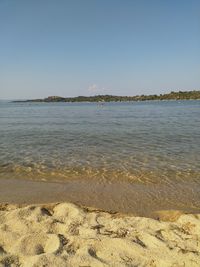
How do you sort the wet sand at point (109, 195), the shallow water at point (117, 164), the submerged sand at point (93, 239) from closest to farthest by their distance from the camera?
the submerged sand at point (93, 239) < the wet sand at point (109, 195) < the shallow water at point (117, 164)

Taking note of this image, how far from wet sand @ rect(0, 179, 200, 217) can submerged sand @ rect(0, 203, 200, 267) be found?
0.88 meters

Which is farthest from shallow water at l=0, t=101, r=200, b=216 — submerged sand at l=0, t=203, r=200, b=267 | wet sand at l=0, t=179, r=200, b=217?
submerged sand at l=0, t=203, r=200, b=267

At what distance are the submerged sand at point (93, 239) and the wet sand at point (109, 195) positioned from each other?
88 centimetres

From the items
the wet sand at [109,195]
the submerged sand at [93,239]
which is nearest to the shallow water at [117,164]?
the wet sand at [109,195]

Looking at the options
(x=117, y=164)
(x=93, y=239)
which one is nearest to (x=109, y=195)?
(x=93, y=239)

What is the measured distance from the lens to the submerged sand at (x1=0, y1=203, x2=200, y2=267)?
180 inches

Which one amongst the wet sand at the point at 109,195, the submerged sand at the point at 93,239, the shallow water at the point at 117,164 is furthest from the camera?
the shallow water at the point at 117,164

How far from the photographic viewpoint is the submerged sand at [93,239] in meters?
4.58

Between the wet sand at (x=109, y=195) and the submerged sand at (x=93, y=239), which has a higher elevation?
the submerged sand at (x=93, y=239)

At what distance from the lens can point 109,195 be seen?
845 cm

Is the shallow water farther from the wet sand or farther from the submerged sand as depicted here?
the submerged sand

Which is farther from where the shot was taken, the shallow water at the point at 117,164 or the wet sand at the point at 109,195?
the shallow water at the point at 117,164

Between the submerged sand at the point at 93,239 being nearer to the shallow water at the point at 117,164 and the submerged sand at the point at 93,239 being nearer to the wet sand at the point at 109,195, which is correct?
the wet sand at the point at 109,195

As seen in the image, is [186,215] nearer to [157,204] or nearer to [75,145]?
[157,204]
